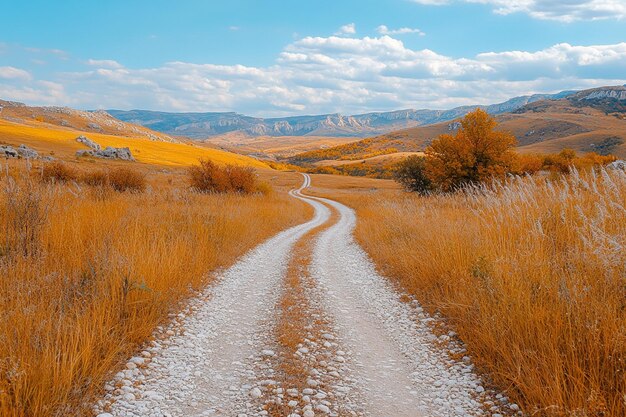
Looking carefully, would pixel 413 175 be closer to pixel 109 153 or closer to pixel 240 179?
pixel 240 179

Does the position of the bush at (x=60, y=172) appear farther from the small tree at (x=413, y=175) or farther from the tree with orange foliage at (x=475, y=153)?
the small tree at (x=413, y=175)

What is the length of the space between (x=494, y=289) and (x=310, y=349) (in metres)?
2.79

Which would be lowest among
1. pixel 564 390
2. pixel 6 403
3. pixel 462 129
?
→ pixel 564 390

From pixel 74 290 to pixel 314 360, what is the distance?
362cm

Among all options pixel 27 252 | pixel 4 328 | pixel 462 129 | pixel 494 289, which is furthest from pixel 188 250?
pixel 462 129

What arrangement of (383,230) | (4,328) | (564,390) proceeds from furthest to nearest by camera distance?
(383,230)
(4,328)
(564,390)

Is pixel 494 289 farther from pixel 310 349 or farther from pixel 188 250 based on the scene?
pixel 188 250

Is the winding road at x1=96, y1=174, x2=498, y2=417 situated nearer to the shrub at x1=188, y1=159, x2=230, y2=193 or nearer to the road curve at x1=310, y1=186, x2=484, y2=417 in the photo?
the road curve at x1=310, y1=186, x2=484, y2=417

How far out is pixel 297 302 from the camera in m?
7.82

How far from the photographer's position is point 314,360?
5.25 metres

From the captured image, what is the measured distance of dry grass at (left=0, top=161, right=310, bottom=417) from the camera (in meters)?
3.64

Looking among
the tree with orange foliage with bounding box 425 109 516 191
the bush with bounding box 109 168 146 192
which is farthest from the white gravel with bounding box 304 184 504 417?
the tree with orange foliage with bounding box 425 109 516 191

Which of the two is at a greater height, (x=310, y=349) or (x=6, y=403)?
(x=6, y=403)

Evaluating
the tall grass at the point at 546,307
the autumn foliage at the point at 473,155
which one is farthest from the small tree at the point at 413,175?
the tall grass at the point at 546,307
